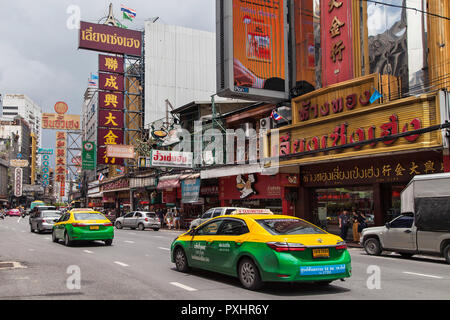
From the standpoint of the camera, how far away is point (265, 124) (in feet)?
95.1

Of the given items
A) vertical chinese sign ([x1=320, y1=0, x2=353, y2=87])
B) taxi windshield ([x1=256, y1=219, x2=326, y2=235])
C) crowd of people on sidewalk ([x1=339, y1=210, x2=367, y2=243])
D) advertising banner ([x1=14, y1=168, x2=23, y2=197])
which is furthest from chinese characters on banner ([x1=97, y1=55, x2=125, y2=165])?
advertising banner ([x1=14, y1=168, x2=23, y2=197])

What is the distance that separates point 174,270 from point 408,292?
217 inches

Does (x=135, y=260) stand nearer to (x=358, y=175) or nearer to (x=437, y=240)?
(x=437, y=240)

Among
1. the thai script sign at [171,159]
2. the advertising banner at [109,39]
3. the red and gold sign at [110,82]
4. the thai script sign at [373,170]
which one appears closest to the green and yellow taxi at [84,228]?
the thai script sign at [373,170]

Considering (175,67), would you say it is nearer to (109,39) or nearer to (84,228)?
(109,39)

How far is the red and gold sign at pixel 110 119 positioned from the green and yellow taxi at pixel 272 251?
118 ft

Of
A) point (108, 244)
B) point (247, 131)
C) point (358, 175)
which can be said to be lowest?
point (108, 244)

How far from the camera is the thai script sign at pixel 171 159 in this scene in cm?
3372

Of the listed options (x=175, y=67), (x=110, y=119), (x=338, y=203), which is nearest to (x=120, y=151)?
(x=110, y=119)

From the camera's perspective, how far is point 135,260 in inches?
529

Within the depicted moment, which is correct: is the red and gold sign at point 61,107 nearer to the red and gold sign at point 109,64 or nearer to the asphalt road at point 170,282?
the red and gold sign at point 109,64

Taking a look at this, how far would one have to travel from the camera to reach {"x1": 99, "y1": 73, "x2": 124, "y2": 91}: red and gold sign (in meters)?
44.8
